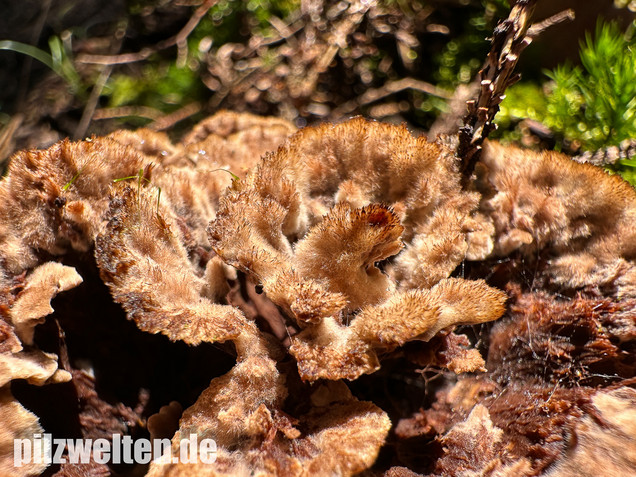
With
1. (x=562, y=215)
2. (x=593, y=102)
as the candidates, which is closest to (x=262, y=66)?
(x=593, y=102)

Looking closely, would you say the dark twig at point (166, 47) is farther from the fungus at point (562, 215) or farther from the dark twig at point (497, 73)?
the fungus at point (562, 215)

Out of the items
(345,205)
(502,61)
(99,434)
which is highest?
(502,61)

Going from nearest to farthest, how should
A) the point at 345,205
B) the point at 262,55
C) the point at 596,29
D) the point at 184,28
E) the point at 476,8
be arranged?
the point at 345,205, the point at 596,29, the point at 476,8, the point at 262,55, the point at 184,28

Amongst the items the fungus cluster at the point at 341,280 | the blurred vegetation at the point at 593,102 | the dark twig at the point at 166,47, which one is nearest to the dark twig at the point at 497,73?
the fungus cluster at the point at 341,280

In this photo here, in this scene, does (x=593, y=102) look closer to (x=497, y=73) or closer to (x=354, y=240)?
(x=497, y=73)

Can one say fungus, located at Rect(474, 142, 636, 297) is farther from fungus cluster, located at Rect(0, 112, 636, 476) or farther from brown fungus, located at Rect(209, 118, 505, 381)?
brown fungus, located at Rect(209, 118, 505, 381)

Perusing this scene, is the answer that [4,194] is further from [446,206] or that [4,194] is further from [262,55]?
[262,55]

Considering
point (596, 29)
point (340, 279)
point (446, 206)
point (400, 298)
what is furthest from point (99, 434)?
point (596, 29)

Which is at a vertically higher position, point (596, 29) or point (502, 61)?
point (596, 29)
